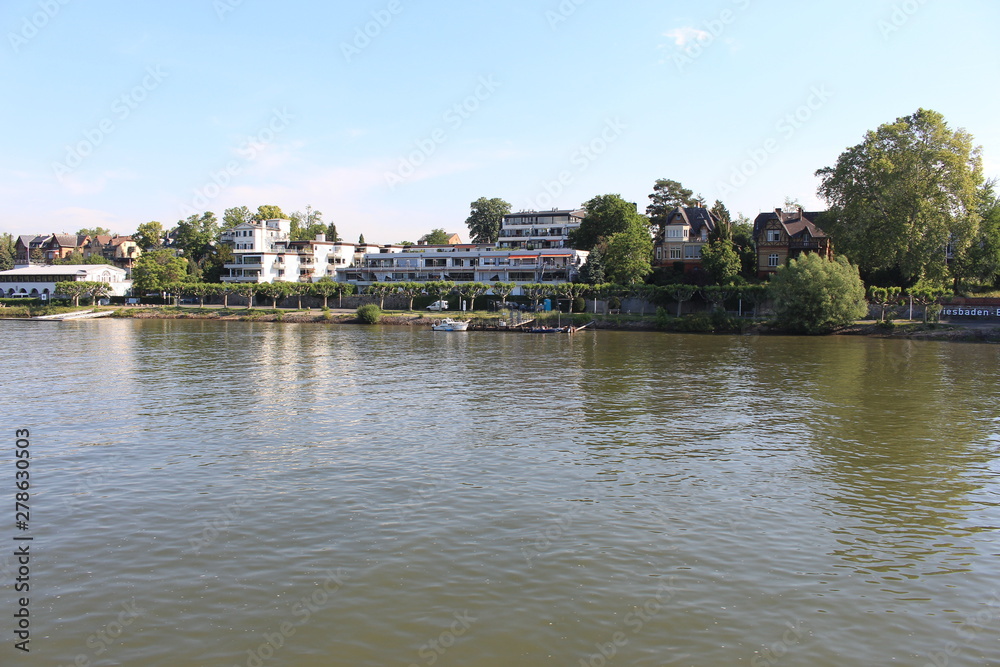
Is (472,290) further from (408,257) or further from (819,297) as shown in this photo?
(819,297)

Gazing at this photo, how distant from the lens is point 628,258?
10381 centimetres

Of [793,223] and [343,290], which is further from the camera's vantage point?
[343,290]

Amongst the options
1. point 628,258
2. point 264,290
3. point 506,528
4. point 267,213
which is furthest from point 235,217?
point 506,528

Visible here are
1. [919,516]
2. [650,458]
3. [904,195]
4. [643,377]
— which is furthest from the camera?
[904,195]

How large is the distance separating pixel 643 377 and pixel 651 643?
3445cm

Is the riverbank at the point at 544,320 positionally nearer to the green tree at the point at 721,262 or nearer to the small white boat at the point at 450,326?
the small white boat at the point at 450,326

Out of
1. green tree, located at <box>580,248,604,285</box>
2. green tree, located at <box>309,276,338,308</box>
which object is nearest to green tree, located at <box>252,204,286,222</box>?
green tree, located at <box>309,276,338,308</box>

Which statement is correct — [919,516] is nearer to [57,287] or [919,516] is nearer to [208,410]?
[208,410]

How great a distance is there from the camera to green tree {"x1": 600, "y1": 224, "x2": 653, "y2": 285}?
340ft

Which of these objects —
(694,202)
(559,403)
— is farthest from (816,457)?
(694,202)

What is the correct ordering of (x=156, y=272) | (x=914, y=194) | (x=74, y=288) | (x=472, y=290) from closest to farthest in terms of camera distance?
(x=914, y=194), (x=472, y=290), (x=74, y=288), (x=156, y=272)

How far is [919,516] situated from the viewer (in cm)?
1827

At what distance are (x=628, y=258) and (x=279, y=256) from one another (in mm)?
73136

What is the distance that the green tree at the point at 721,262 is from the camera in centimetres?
9594
